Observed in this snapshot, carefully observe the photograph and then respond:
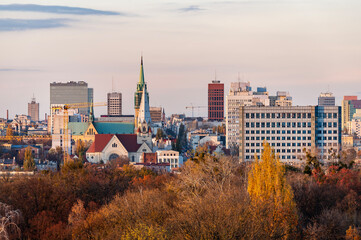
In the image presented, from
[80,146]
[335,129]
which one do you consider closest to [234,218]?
[335,129]

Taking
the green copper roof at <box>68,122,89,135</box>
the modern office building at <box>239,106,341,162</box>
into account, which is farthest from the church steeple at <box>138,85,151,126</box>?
the green copper roof at <box>68,122,89,135</box>

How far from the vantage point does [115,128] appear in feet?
566

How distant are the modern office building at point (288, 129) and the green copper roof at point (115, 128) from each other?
50.9 metres

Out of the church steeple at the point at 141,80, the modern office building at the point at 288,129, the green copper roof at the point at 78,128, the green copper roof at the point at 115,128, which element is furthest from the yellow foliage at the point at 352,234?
the green copper roof at the point at 78,128

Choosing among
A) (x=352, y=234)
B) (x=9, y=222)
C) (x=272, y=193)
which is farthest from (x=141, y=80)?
(x=352, y=234)

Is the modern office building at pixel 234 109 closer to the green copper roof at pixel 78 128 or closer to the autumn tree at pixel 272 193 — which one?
the green copper roof at pixel 78 128

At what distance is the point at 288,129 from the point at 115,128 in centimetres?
5656

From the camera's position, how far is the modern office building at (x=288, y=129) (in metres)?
123

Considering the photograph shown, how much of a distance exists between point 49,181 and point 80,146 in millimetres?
91047

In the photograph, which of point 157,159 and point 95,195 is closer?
point 95,195

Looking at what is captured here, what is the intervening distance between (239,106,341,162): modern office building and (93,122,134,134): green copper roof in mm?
50942

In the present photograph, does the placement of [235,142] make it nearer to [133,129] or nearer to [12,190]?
[133,129]

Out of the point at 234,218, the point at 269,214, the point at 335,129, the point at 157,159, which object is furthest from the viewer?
the point at 157,159

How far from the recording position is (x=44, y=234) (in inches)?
1880
